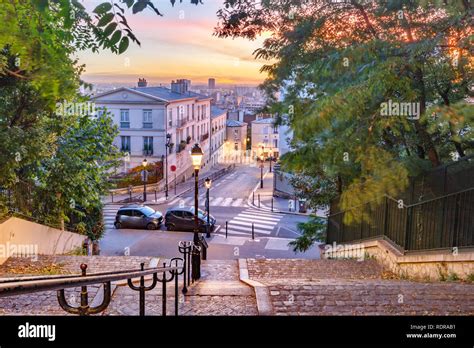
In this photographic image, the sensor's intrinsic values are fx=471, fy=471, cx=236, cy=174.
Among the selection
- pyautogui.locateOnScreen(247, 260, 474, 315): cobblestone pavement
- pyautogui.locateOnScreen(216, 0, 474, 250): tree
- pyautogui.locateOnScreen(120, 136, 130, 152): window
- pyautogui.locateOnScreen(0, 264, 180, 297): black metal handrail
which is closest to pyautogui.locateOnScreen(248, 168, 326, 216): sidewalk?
pyautogui.locateOnScreen(120, 136, 130, 152): window

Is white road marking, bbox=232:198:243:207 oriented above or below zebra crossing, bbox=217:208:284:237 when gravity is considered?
below

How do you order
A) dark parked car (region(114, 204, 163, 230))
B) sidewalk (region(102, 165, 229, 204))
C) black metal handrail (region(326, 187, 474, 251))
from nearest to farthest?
black metal handrail (region(326, 187, 474, 251)) < dark parked car (region(114, 204, 163, 230)) < sidewalk (region(102, 165, 229, 204))

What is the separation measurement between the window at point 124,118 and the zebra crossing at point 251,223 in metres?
10.3

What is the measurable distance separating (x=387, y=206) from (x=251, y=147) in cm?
4551

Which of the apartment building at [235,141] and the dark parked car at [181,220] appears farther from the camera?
the apartment building at [235,141]

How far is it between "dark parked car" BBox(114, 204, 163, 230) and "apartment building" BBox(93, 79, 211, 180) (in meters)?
5.79

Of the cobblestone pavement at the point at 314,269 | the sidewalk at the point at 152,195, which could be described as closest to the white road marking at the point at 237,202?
the sidewalk at the point at 152,195

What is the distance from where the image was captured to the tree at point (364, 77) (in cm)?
527

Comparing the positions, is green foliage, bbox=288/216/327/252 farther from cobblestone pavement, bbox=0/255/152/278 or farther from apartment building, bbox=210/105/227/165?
apartment building, bbox=210/105/227/165

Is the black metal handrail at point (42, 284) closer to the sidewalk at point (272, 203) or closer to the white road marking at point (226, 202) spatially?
the sidewalk at point (272, 203)

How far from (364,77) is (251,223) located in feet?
64.2

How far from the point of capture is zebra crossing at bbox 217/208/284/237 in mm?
22516

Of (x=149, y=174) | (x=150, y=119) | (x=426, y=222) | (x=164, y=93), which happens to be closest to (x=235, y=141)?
(x=164, y=93)
